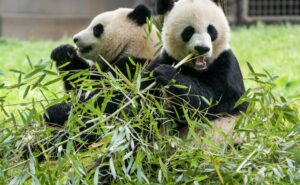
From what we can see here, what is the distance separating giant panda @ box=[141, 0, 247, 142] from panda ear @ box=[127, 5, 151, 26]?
0.68 m

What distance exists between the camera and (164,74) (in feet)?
12.7

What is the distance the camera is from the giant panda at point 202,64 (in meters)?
3.99

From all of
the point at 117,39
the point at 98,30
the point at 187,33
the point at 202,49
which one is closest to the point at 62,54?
the point at 98,30

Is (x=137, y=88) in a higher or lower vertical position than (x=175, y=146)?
higher

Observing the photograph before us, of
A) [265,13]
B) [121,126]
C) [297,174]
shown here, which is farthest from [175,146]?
[265,13]

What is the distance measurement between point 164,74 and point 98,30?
4.55 ft

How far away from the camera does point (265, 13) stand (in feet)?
44.7

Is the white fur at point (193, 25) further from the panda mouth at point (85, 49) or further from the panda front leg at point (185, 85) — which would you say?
the panda mouth at point (85, 49)

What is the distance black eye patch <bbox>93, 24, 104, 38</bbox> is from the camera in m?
5.12

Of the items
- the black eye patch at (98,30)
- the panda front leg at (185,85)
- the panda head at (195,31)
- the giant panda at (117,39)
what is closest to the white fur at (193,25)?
the panda head at (195,31)

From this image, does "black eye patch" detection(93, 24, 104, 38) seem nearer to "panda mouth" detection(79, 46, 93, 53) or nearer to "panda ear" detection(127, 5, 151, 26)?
"panda mouth" detection(79, 46, 93, 53)

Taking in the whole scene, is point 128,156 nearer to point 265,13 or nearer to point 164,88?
point 164,88

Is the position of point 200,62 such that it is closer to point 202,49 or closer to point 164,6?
point 202,49

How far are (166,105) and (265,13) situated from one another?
32.9 ft
